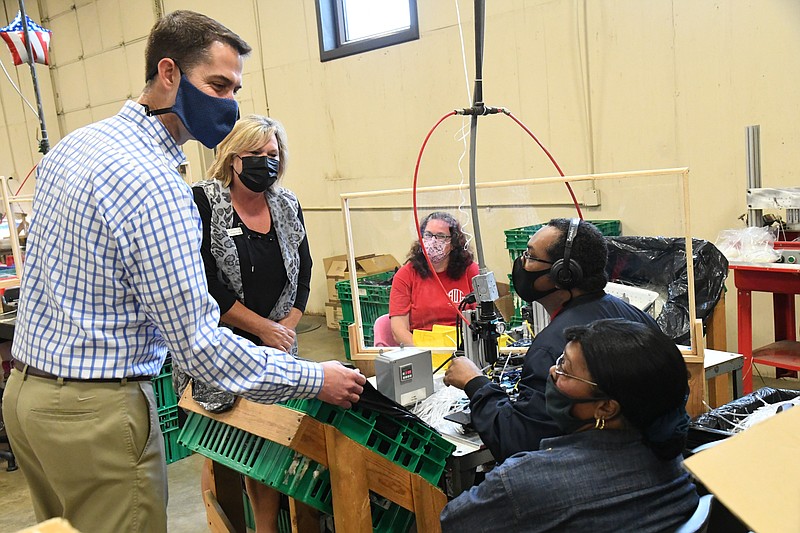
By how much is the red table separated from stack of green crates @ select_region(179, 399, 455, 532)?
1.83 m

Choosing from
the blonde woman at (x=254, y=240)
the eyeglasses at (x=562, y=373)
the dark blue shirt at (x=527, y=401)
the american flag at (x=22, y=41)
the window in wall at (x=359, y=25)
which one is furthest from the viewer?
the window in wall at (x=359, y=25)

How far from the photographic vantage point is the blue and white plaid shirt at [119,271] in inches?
48.1

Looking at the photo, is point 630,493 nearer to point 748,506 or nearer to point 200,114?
point 748,506

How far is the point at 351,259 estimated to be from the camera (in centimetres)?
244

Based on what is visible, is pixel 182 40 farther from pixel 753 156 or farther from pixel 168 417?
pixel 753 156

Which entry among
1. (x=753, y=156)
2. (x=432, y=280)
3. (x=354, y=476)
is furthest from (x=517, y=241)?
(x=354, y=476)

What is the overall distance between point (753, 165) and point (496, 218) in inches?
55.1

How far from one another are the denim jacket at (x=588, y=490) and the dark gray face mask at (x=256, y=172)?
4.06 feet

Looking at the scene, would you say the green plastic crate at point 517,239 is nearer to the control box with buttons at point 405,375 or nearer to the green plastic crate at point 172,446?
the control box with buttons at point 405,375

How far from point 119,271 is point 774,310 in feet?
10.4

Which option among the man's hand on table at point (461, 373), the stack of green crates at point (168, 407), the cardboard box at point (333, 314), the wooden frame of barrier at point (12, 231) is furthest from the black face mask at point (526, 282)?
the cardboard box at point (333, 314)

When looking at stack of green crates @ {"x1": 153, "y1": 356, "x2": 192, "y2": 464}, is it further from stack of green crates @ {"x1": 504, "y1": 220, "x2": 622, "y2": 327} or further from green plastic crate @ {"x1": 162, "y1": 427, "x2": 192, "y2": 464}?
stack of green crates @ {"x1": 504, "y1": 220, "x2": 622, "y2": 327}

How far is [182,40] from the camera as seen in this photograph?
4.52ft

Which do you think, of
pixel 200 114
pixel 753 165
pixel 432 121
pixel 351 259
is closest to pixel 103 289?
pixel 200 114
